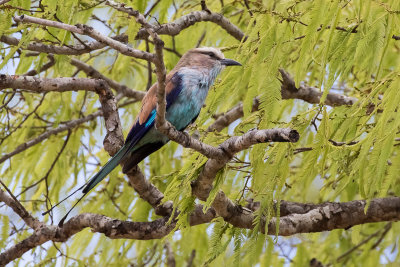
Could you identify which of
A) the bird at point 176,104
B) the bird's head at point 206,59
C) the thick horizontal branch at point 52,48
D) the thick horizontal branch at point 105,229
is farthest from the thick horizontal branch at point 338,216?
the thick horizontal branch at point 52,48

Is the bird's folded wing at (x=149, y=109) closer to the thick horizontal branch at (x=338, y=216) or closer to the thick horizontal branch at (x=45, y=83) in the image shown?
the thick horizontal branch at (x=45, y=83)

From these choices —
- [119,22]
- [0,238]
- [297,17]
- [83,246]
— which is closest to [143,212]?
[83,246]

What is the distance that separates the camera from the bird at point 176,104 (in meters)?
4.05

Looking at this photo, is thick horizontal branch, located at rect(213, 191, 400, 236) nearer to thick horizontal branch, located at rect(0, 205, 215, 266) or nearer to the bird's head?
thick horizontal branch, located at rect(0, 205, 215, 266)

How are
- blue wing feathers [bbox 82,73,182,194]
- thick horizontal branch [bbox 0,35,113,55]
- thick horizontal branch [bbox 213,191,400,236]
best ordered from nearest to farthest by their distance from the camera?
thick horizontal branch [bbox 0,35,113,55]
blue wing feathers [bbox 82,73,182,194]
thick horizontal branch [bbox 213,191,400,236]

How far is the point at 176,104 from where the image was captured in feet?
14.0

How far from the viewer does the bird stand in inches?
159

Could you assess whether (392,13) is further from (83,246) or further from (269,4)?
(83,246)

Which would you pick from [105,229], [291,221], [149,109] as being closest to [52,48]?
[149,109]

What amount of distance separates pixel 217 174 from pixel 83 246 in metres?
2.07

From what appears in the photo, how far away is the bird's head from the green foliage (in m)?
0.15

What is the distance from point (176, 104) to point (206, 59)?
528 millimetres

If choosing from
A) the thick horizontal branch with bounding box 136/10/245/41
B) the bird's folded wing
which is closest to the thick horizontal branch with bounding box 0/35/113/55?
the thick horizontal branch with bounding box 136/10/245/41

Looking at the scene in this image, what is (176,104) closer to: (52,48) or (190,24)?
(190,24)
